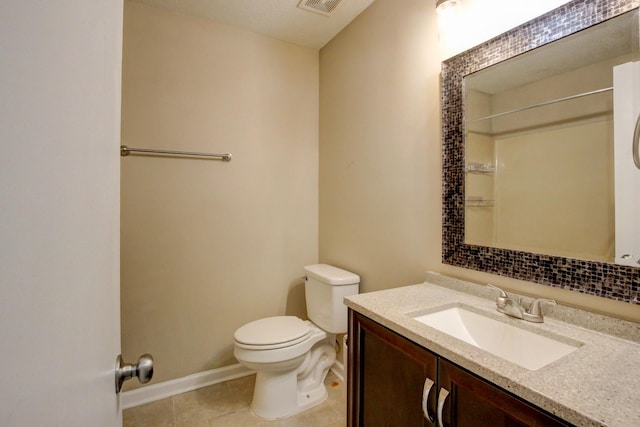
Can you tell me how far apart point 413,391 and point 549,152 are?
36.1 inches

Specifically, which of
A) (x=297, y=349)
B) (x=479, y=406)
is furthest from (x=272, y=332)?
(x=479, y=406)

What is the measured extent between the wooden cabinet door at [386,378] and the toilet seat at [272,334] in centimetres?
50

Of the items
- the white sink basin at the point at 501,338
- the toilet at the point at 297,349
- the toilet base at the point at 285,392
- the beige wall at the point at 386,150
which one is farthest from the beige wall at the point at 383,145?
the toilet base at the point at 285,392

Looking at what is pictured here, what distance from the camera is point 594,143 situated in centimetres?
92

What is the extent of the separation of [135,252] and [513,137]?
2.05 metres

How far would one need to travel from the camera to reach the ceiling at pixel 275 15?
1.81 metres

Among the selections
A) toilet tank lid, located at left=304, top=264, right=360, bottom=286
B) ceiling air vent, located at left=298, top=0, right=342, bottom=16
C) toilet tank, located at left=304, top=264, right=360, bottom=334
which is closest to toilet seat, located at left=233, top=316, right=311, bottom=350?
toilet tank, located at left=304, top=264, right=360, bottom=334

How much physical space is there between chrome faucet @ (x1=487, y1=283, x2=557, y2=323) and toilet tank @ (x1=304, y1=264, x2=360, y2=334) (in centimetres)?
89

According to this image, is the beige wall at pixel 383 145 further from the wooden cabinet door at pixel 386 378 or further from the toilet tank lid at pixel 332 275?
the wooden cabinet door at pixel 386 378

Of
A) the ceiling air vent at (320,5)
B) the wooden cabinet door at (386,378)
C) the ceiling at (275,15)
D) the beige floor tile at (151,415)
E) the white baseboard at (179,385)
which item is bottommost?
the beige floor tile at (151,415)

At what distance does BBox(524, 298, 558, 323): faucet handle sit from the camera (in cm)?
96

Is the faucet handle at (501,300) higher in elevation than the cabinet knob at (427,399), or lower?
higher

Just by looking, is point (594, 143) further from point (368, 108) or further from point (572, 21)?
point (368, 108)

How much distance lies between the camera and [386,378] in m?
1.03
